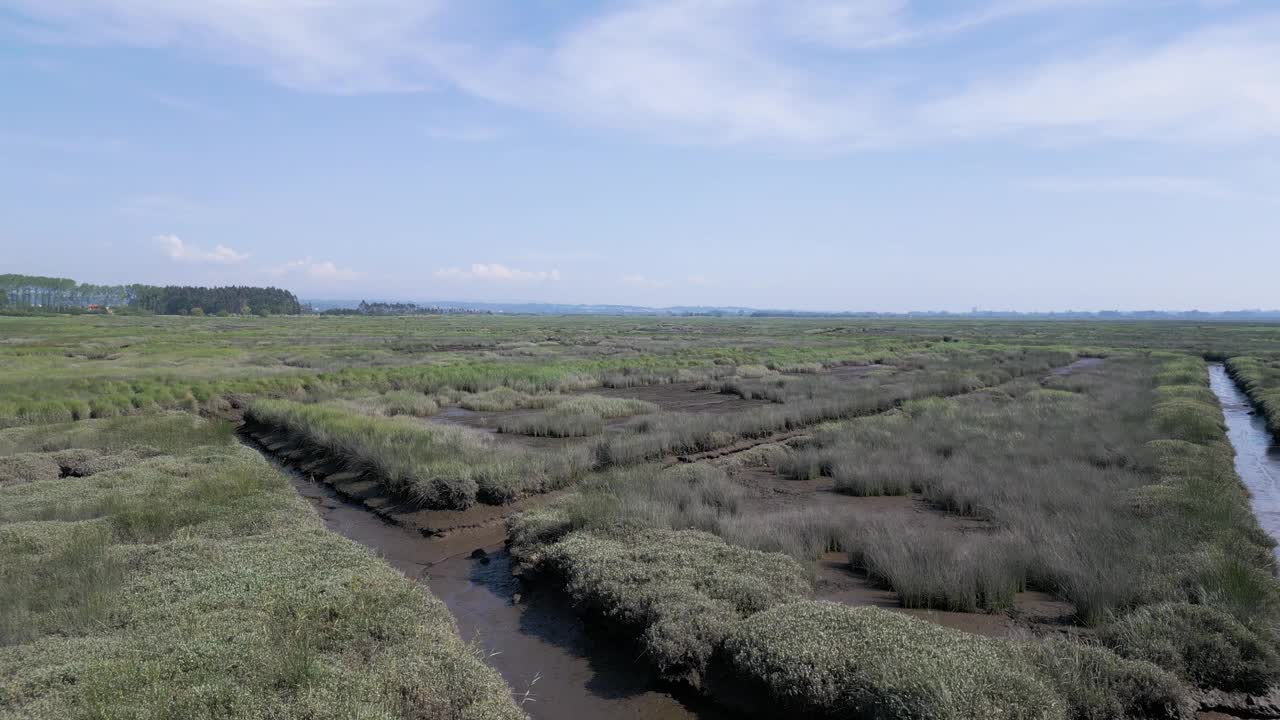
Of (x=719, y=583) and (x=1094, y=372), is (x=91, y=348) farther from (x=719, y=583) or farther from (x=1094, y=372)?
(x=1094, y=372)

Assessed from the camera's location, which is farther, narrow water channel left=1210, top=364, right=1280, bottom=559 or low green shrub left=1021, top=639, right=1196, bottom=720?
narrow water channel left=1210, top=364, right=1280, bottom=559

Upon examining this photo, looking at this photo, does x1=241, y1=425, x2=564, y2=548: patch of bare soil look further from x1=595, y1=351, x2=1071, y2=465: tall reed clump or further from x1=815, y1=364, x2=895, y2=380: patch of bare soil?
x1=815, y1=364, x2=895, y2=380: patch of bare soil

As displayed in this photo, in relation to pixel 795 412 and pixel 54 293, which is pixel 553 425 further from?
pixel 54 293

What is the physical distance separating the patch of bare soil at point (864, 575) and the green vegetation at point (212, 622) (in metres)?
5.07

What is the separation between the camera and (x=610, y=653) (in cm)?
802

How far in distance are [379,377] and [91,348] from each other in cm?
3273

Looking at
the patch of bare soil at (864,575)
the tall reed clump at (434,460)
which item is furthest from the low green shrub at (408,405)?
the patch of bare soil at (864,575)

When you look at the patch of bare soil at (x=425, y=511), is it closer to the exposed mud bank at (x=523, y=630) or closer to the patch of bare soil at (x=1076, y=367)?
the exposed mud bank at (x=523, y=630)

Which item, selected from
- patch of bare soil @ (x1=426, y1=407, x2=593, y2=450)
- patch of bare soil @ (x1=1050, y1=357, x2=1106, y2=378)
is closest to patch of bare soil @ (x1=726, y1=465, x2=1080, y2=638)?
patch of bare soil @ (x1=426, y1=407, x2=593, y2=450)

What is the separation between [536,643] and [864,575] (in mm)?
4830

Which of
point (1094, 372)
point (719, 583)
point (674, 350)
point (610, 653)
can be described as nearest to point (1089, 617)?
point (719, 583)

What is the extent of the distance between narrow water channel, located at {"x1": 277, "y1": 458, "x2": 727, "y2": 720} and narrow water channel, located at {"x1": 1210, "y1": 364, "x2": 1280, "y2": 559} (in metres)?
10.8

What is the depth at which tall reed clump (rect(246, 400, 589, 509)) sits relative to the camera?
1401 centimetres

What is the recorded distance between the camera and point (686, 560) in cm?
920
